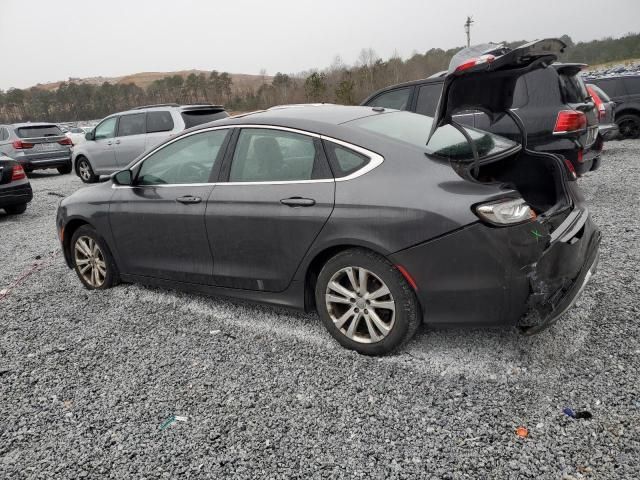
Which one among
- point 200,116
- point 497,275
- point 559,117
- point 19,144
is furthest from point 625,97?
point 19,144

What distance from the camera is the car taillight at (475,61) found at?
8.69 ft

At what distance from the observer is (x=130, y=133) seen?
12.0 metres

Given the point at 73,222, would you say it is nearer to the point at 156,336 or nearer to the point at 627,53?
the point at 156,336

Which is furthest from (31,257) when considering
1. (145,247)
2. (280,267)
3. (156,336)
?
(280,267)

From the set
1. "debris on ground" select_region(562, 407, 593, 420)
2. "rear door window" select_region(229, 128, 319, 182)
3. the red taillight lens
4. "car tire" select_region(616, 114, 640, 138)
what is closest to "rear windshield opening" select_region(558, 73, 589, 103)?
"rear door window" select_region(229, 128, 319, 182)

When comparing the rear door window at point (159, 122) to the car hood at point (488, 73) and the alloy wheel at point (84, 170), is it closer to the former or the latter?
the alloy wheel at point (84, 170)

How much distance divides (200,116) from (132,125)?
2014mm

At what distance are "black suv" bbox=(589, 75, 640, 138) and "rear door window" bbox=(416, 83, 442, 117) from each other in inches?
301

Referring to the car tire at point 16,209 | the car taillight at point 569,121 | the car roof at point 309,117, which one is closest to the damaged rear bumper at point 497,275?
the car roof at point 309,117

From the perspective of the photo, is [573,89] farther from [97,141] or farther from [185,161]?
[97,141]

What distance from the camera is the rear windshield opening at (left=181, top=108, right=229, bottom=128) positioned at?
11.0 meters

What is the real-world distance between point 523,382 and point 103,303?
3555mm

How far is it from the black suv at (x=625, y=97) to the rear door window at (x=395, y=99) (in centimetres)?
773

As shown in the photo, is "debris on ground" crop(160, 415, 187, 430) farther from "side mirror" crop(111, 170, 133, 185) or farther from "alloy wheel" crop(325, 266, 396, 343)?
"side mirror" crop(111, 170, 133, 185)
